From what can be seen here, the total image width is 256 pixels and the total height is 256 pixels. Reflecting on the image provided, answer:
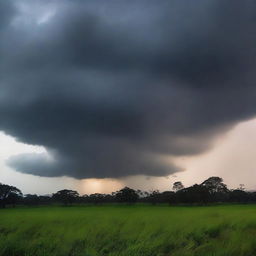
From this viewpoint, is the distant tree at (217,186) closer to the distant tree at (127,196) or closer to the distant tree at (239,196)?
the distant tree at (239,196)

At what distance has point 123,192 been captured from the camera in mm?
91688

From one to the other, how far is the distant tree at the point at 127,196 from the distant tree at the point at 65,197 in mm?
13518

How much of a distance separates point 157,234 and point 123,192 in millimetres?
79803

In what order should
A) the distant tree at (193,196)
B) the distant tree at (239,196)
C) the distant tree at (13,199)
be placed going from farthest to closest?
the distant tree at (239,196) < the distant tree at (13,199) < the distant tree at (193,196)

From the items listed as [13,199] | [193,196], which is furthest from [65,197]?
[193,196]

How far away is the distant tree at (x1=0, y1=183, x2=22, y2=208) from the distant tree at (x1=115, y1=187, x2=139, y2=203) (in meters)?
24.9

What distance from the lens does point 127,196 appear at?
297ft

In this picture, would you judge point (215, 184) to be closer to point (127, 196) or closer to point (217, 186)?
point (217, 186)

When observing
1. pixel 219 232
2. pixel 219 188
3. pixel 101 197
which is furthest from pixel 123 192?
pixel 219 232

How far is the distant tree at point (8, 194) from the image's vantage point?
8325 cm

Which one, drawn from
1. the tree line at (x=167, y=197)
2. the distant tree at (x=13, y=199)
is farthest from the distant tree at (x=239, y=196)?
the distant tree at (x=13, y=199)

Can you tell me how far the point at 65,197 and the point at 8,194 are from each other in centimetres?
1638

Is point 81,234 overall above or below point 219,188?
below

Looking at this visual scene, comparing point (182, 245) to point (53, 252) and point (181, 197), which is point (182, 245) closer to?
point (53, 252)
